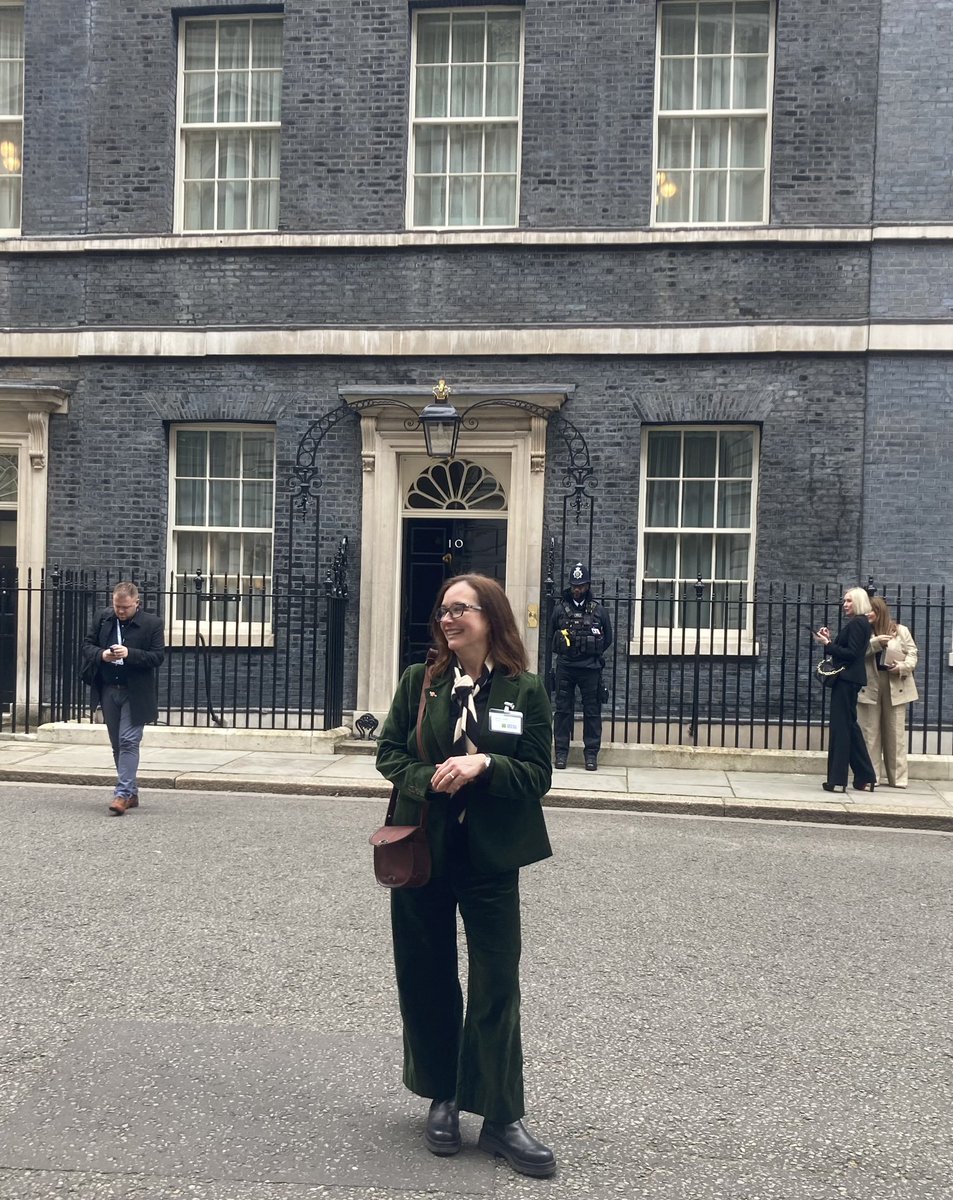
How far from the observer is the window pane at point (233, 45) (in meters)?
13.6

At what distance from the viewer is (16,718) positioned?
13492 mm

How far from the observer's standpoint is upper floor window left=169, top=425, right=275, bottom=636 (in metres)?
13.7

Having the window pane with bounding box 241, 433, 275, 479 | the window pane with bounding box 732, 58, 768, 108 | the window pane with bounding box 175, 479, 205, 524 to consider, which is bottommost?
the window pane with bounding box 175, 479, 205, 524

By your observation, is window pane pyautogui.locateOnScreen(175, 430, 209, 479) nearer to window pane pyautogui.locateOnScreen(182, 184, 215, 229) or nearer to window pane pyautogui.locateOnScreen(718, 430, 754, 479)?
window pane pyautogui.locateOnScreen(182, 184, 215, 229)

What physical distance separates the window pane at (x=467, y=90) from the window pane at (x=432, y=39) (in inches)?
9.1

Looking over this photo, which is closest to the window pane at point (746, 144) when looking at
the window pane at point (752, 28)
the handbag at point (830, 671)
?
the window pane at point (752, 28)

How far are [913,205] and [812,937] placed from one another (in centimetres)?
898

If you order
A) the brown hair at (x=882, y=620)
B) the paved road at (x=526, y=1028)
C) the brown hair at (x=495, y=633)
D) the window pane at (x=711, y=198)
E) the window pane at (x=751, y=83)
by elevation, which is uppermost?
the window pane at (x=751, y=83)

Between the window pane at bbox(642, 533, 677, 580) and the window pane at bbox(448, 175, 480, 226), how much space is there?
4.06 metres

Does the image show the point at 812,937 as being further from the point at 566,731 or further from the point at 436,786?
the point at 566,731

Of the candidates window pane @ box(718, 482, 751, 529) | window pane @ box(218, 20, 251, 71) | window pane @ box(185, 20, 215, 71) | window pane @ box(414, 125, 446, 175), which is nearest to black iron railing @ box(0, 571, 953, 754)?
window pane @ box(718, 482, 751, 529)

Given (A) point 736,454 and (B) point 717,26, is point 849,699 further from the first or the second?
(B) point 717,26

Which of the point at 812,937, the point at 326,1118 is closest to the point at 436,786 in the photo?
the point at 326,1118

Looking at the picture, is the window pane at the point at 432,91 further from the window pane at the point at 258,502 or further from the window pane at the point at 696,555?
the window pane at the point at 696,555
